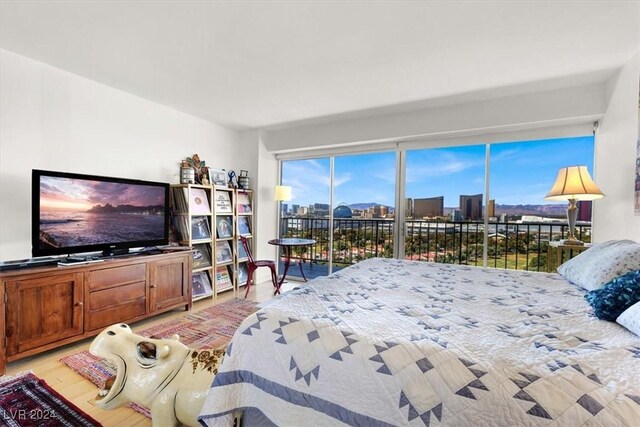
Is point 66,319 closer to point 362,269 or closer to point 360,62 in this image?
point 362,269

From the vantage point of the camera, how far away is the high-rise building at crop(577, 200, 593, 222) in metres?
3.24

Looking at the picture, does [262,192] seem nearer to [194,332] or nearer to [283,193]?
[283,193]

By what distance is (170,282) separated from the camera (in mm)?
3203

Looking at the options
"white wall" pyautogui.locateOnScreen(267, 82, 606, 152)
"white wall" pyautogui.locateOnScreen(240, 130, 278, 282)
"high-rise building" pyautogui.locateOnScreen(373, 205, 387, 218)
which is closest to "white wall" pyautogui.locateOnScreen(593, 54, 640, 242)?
"white wall" pyautogui.locateOnScreen(267, 82, 606, 152)

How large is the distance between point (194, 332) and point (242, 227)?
1937mm

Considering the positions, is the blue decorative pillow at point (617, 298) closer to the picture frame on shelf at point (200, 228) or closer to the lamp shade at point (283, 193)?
the lamp shade at point (283, 193)

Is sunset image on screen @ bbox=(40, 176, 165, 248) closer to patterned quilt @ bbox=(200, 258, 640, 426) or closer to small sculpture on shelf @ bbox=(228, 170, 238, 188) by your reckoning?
small sculpture on shelf @ bbox=(228, 170, 238, 188)

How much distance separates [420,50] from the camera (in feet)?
7.62

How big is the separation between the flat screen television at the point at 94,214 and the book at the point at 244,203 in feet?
3.92

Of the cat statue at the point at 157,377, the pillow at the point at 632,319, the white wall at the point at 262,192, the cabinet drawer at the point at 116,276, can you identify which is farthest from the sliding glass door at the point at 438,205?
the cat statue at the point at 157,377

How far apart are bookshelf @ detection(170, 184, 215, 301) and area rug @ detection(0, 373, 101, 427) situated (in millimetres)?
1729

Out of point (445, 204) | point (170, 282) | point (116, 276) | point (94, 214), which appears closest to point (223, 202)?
point (170, 282)

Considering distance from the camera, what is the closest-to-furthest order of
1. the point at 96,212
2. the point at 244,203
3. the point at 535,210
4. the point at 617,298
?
the point at 617,298 < the point at 96,212 < the point at 535,210 < the point at 244,203

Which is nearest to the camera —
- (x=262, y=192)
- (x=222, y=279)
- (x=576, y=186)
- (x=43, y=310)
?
(x=43, y=310)
